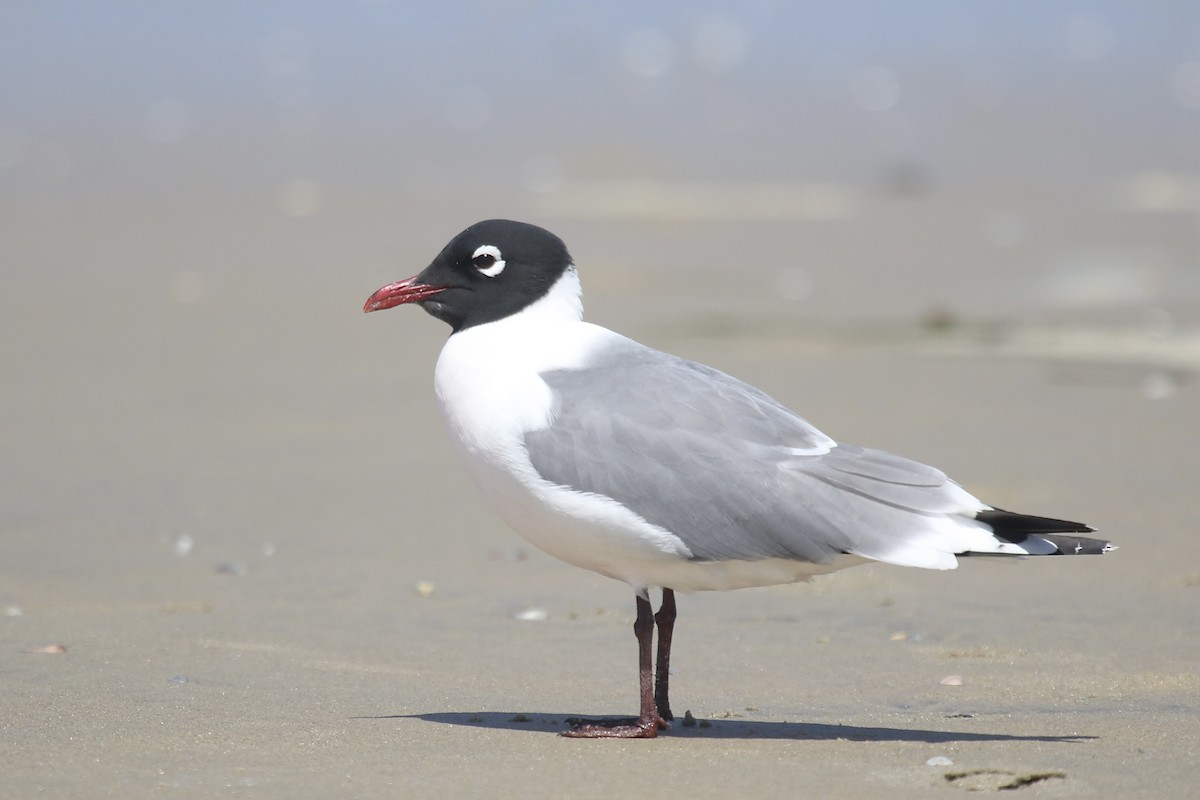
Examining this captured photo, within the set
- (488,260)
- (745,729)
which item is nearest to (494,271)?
(488,260)

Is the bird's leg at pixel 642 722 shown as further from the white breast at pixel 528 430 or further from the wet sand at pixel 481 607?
the white breast at pixel 528 430

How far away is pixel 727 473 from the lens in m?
4.48

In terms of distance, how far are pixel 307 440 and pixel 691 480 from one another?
470 cm

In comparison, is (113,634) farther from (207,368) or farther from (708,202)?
(708,202)

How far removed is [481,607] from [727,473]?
6.44 feet

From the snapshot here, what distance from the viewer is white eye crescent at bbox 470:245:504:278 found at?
4863mm

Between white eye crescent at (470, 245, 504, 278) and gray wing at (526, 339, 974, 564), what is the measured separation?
40 cm

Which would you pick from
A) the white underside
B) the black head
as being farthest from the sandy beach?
the black head

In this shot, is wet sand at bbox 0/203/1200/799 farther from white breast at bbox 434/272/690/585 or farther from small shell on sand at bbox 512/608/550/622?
white breast at bbox 434/272/690/585

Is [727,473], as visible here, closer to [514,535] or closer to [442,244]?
[514,535]

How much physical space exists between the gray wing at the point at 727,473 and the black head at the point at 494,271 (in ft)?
1.06

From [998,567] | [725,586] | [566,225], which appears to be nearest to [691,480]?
[725,586]

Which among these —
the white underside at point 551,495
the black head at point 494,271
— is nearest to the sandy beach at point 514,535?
the white underside at point 551,495

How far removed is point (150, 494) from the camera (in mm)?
7758
